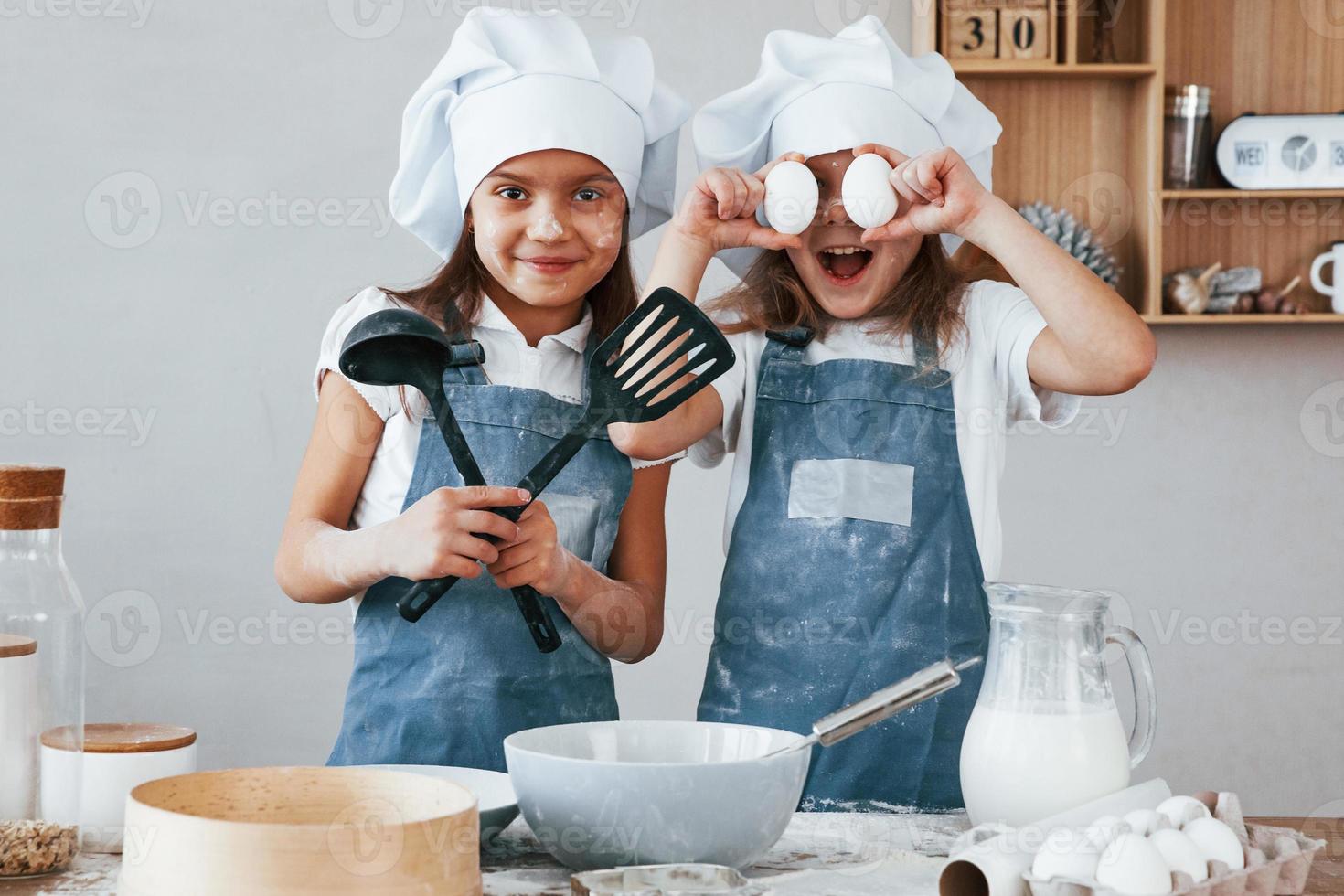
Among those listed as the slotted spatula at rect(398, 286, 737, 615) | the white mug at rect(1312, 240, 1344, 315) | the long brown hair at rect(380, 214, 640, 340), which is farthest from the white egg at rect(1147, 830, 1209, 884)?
the white mug at rect(1312, 240, 1344, 315)

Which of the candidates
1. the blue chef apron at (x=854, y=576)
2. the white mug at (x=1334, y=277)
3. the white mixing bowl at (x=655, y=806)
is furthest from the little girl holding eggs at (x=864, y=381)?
the white mug at (x=1334, y=277)

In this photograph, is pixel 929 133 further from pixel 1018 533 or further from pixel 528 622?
pixel 1018 533

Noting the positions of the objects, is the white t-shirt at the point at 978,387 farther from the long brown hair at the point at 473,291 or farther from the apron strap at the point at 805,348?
the long brown hair at the point at 473,291

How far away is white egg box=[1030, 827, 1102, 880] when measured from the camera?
0.57m

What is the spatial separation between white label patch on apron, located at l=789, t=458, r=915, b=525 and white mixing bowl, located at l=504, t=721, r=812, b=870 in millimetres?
440

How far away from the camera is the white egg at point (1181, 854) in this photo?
57 centimetres

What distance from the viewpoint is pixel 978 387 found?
44.4 inches

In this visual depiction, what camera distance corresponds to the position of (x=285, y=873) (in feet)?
1.69

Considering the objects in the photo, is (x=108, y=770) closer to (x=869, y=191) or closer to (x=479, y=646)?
(x=479, y=646)

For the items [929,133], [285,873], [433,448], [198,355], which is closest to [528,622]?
[433,448]

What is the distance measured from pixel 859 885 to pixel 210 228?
1774mm

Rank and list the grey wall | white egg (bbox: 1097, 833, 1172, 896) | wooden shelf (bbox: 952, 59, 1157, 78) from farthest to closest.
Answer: the grey wall < wooden shelf (bbox: 952, 59, 1157, 78) < white egg (bbox: 1097, 833, 1172, 896)

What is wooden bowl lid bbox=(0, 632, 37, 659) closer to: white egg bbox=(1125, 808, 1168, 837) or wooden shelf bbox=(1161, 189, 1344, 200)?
white egg bbox=(1125, 808, 1168, 837)

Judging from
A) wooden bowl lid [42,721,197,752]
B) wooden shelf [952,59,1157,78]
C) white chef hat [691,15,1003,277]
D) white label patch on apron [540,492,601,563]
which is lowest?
wooden bowl lid [42,721,197,752]
